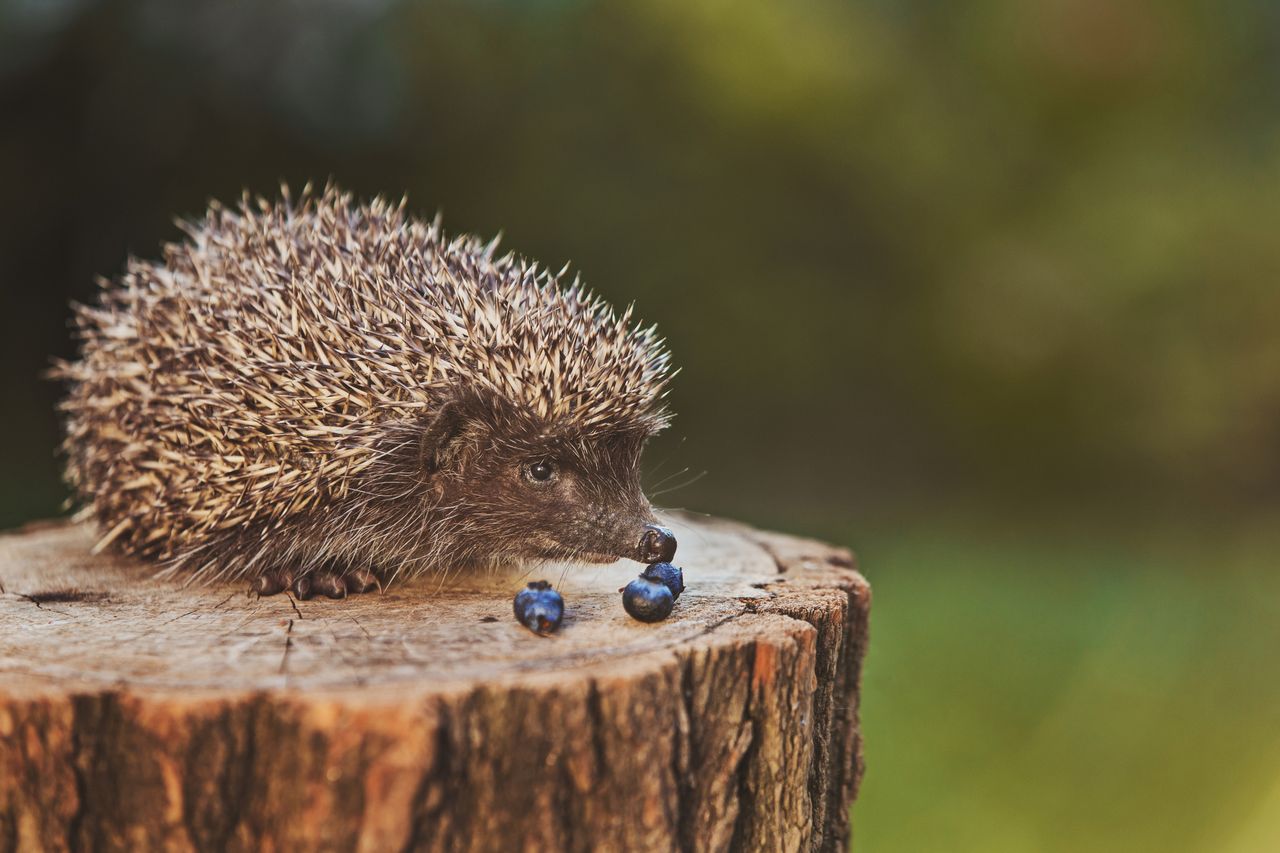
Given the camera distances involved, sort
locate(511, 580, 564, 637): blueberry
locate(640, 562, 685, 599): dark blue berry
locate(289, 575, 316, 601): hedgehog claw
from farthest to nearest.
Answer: locate(289, 575, 316, 601): hedgehog claw → locate(640, 562, 685, 599): dark blue berry → locate(511, 580, 564, 637): blueberry

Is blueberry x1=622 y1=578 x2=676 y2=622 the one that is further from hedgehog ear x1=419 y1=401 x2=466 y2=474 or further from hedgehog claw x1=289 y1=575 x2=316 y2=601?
hedgehog claw x1=289 y1=575 x2=316 y2=601

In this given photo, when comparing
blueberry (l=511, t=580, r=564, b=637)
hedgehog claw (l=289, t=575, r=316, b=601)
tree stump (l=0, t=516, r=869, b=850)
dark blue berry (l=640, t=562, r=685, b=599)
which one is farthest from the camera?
hedgehog claw (l=289, t=575, r=316, b=601)

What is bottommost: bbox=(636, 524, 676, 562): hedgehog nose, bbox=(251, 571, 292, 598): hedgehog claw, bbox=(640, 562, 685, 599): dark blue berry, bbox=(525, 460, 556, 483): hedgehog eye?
bbox=(251, 571, 292, 598): hedgehog claw

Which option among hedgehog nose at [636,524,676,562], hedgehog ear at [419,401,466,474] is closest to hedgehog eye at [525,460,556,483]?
hedgehog ear at [419,401,466,474]

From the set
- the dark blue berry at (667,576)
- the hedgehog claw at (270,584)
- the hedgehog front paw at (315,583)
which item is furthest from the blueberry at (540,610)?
the hedgehog claw at (270,584)

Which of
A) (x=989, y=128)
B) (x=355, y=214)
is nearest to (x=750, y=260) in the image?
(x=989, y=128)

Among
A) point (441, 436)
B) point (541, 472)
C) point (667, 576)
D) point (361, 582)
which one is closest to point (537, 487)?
point (541, 472)
